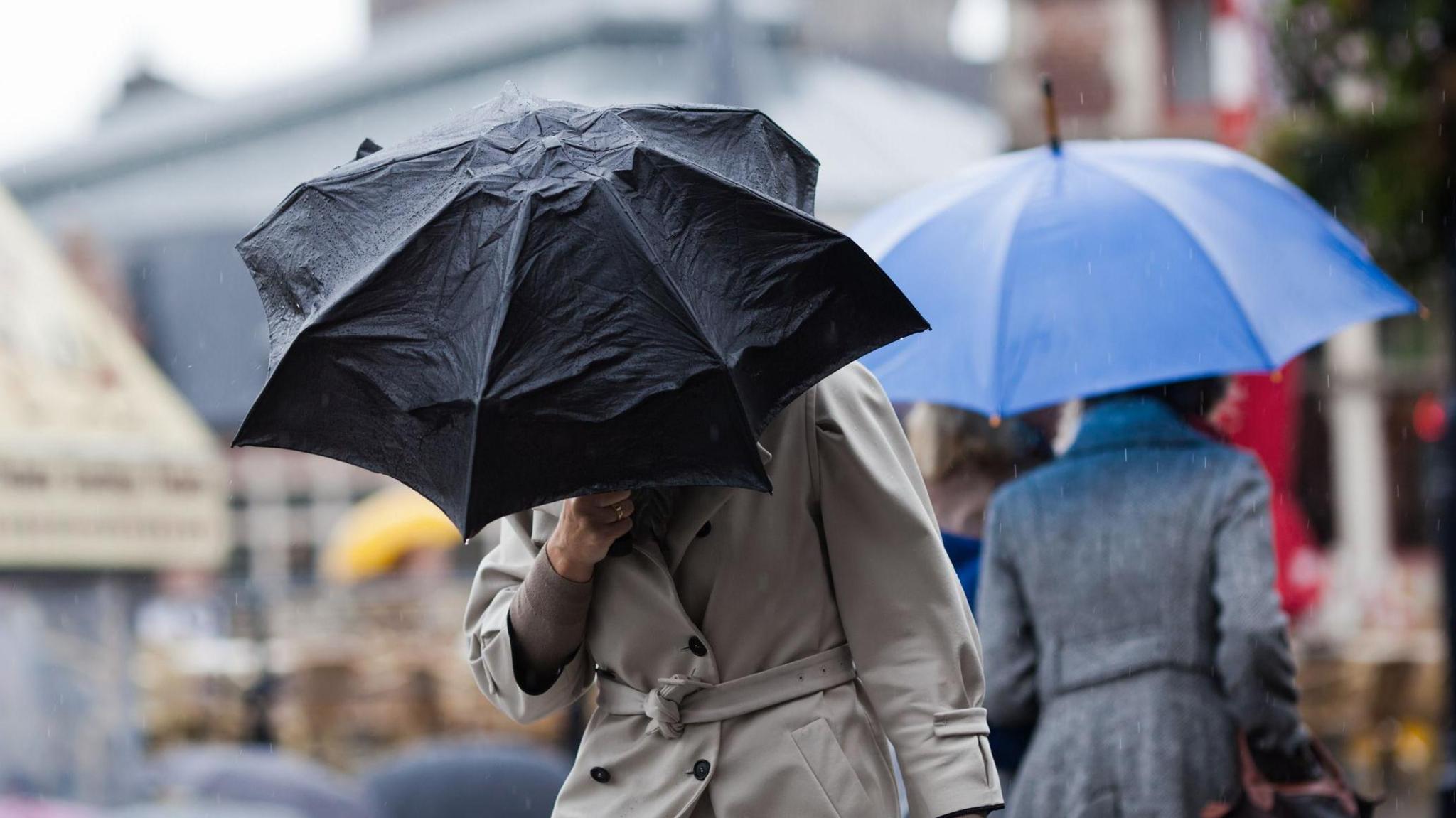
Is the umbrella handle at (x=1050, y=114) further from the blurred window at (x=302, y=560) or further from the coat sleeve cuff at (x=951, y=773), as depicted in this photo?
the blurred window at (x=302, y=560)

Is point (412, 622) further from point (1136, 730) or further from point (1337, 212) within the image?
point (1136, 730)

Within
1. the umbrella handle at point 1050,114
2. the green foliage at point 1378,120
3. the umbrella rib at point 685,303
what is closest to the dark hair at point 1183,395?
the umbrella handle at point 1050,114

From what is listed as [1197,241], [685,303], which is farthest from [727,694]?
[1197,241]

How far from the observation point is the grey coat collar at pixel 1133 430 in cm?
394

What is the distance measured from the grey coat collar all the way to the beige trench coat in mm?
1383

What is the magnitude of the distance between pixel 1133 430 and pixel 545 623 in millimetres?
1802

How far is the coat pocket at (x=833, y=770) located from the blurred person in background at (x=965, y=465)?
1841mm

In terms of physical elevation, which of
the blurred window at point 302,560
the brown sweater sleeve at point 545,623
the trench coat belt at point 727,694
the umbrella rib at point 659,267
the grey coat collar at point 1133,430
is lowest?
the blurred window at point 302,560

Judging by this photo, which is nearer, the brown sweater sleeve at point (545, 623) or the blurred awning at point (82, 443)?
the brown sweater sleeve at point (545, 623)

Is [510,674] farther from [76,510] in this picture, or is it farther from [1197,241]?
[76,510]

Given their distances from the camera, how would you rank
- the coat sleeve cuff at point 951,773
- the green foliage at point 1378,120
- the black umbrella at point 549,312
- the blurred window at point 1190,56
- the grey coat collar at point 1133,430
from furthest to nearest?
the blurred window at point 1190,56
the green foliage at point 1378,120
the grey coat collar at point 1133,430
the coat sleeve cuff at point 951,773
the black umbrella at point 549,312

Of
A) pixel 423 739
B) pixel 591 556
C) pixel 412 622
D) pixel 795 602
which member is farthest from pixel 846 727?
pixel 412 622

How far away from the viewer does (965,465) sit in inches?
176

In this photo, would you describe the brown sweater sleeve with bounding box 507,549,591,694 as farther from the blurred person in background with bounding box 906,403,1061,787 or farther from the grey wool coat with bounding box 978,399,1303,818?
the blurred person in background with bounding box 906,403,1061,787
